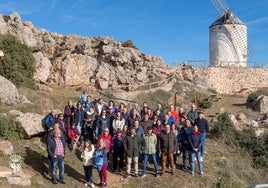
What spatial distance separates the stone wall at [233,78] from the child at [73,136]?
26.7 meters

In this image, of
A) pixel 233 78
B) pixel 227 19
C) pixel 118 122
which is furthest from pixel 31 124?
pixel 227 19

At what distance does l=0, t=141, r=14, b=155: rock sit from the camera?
13.9 m

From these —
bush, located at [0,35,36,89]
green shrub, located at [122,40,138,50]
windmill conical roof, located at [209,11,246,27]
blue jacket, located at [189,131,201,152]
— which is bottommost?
blue jacket, located at [189,131,201,152]

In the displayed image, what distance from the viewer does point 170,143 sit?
14227 millimetres

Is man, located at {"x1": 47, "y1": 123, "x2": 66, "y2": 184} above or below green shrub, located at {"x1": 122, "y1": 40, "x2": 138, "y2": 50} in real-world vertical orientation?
below

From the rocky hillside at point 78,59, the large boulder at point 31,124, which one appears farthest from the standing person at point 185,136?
the rocky hillside at point 78,59

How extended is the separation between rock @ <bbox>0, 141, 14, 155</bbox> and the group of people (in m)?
1.47

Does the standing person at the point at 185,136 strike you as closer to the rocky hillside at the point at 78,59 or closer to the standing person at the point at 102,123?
the standing person at the point at 102,123

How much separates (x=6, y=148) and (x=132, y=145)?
4.41 m

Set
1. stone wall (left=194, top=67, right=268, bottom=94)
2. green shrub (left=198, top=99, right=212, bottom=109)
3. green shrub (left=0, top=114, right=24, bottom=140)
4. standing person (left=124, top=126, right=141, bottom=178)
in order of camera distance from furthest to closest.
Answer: stone wall (left=194, top=67, right=268, bottom=94)
green shrub (left=198, top=99, right=212, bottom=109)
green shrub (left=0, top=114, right=24, bottom=140)
standing person (left=124, top=126, right=141, bottom=178)

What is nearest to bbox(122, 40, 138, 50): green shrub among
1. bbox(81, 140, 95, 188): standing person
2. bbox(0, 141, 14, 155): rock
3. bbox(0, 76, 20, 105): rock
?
bbox(0, 76, 20, 105): rock

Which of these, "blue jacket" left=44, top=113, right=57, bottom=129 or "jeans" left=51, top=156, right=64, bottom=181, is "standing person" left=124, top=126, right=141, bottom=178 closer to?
"jeans" left=51, top=156, right=64, bottom=181

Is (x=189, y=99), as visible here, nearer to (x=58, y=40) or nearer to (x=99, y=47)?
(x=99, y=47)

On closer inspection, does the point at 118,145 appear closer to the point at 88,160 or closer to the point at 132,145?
the point at 132,145
